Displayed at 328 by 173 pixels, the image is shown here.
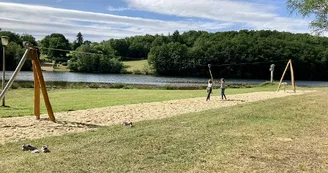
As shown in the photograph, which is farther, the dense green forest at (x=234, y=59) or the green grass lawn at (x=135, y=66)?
the green grass lawn at (x=135, y=66)

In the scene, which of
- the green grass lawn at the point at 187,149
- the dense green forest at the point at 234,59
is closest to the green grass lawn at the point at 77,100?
the green grass lawn at the point at 187,149

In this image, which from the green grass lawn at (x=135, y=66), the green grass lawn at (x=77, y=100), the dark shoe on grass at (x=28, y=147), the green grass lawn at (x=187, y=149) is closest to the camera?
the green grass lawn at (x=187, y=149)

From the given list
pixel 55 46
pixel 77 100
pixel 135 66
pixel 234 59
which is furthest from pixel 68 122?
pixel 55 46

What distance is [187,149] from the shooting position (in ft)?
26.8

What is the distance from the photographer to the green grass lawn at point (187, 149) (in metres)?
6.77

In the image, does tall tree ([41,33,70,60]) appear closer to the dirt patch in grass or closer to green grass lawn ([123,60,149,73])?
green grass lawn ([123,60,149,73])

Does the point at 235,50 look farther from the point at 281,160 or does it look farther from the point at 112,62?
the point at 281,160

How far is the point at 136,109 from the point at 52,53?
104888 mm

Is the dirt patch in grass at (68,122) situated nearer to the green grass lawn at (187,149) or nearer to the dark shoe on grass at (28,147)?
the green grass lawn at (187,149)

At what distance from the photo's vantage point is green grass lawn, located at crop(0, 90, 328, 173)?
677 centimetres

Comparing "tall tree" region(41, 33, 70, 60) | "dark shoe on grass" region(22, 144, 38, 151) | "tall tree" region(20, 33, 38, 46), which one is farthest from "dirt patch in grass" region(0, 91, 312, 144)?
"tall tree" region(20, 33, 38, 46)

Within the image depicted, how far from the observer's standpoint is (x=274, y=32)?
115m

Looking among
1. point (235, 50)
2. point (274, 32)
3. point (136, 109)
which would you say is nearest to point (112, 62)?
point (235, 50)

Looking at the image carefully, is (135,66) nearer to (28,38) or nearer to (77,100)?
(28,38)
